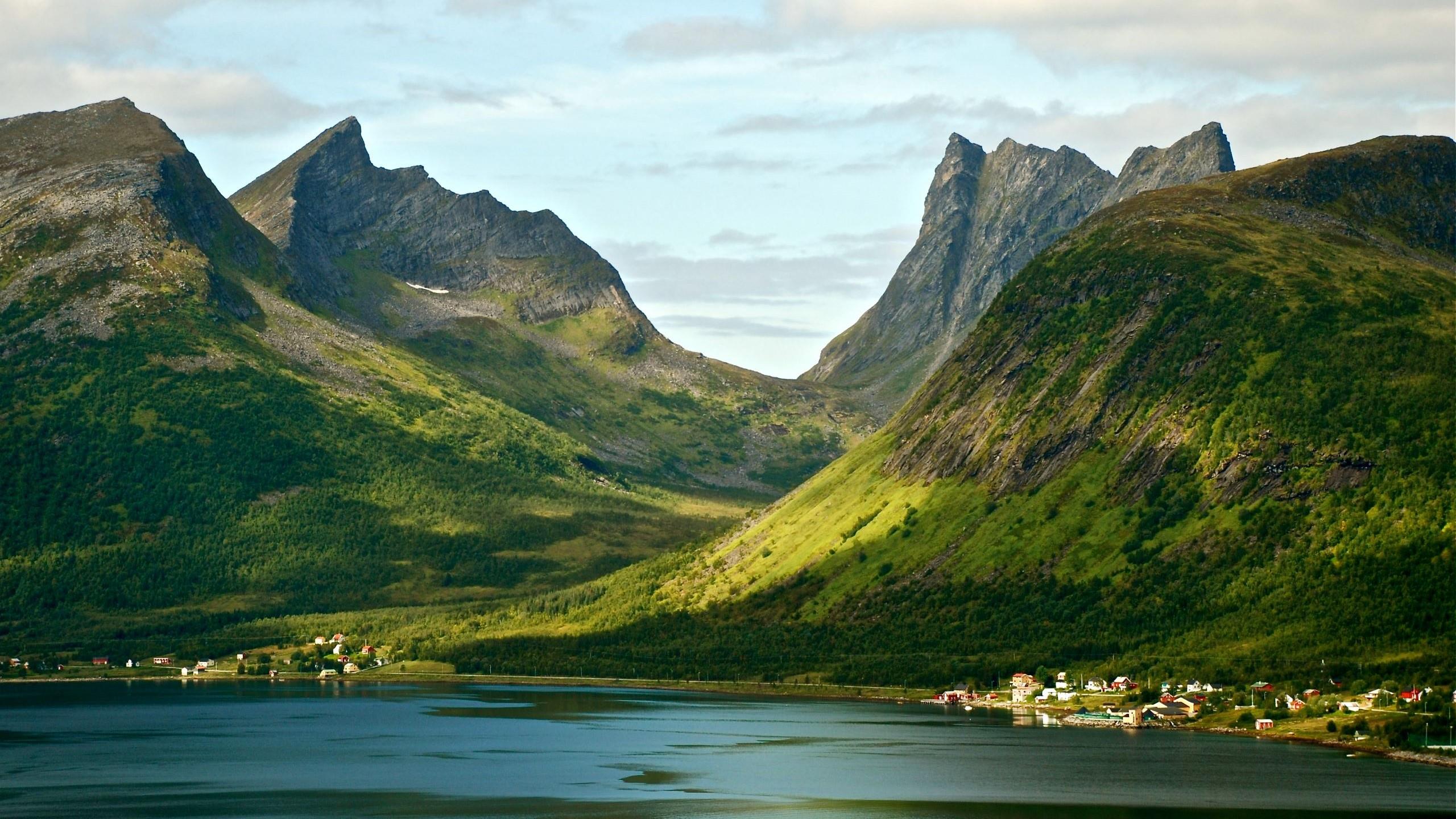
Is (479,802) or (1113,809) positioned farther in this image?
(479,802)

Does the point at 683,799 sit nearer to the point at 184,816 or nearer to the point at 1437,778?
the point at 184,816

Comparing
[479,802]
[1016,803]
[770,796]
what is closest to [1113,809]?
[1016,803]

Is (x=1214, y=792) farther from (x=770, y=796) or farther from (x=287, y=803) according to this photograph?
(x=287, y=803)

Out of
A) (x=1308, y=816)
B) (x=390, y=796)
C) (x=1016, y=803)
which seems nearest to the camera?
(x=1308, y=816)

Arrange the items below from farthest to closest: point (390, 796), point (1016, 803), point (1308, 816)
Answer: point (390, 796)
point (1016, 803)
point (1308, 816)

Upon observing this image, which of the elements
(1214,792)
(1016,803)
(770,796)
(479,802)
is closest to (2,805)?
(479,802)

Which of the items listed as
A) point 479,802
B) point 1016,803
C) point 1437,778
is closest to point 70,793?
point 479,802

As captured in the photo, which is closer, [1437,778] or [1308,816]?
[1308,816]

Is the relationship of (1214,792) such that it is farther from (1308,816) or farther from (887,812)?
(887,812)
